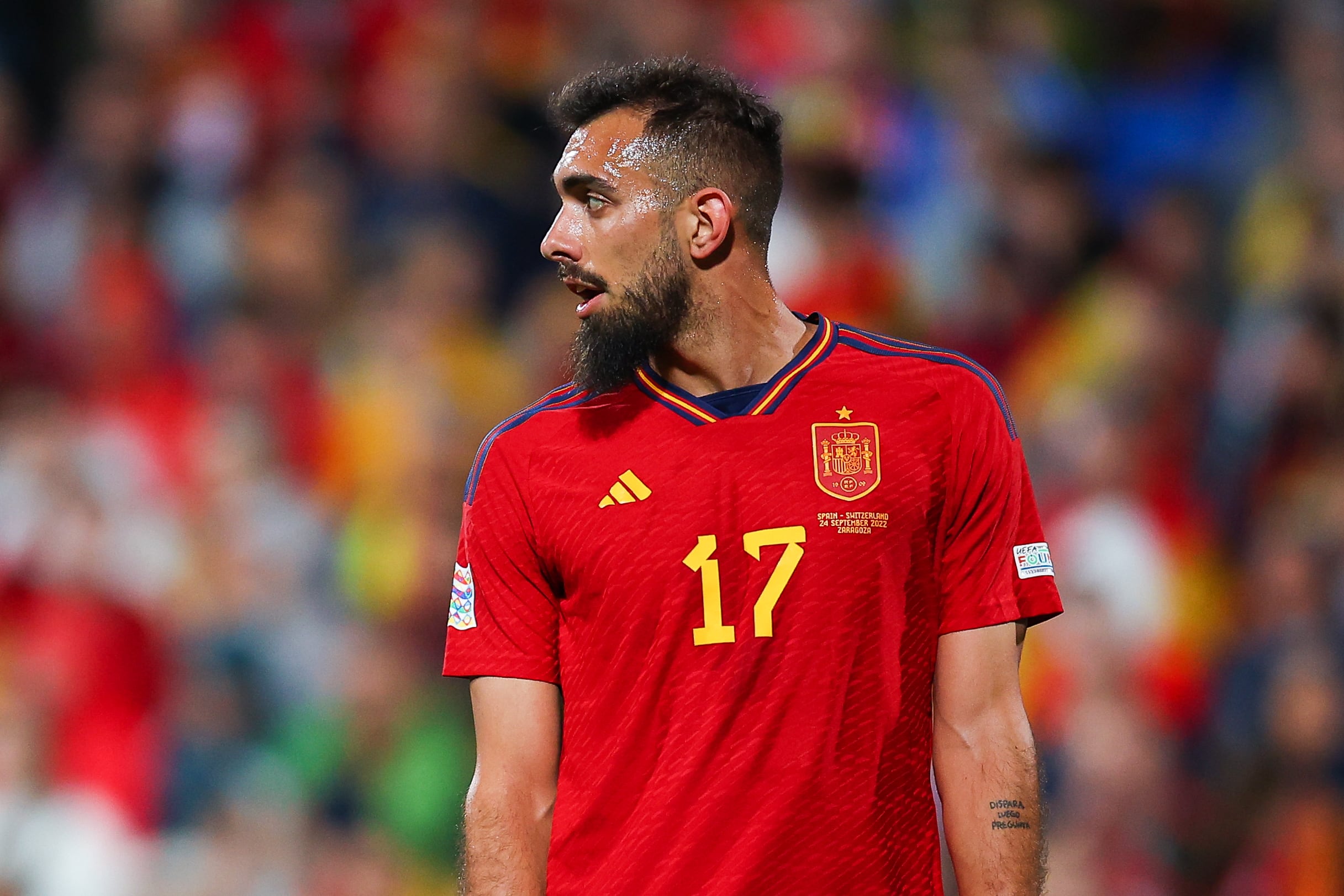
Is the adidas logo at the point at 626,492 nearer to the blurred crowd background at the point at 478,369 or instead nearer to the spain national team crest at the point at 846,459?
the spain national team crest at the point at 846,459

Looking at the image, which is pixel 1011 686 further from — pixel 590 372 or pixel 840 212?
pixel 840 212

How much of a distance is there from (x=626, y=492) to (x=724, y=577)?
0.23m

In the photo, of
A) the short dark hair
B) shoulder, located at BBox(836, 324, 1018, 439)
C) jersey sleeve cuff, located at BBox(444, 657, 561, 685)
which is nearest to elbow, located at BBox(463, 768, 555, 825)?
jersey sleeve cuff, located at BBox(444, 657, 561, 685)

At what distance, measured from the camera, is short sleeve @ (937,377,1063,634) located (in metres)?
2.97

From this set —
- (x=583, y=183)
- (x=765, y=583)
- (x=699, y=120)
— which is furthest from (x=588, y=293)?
(x=765, y=583)

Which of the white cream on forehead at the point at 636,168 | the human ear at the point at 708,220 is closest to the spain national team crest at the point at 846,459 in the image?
the human ear at the point at 708,220

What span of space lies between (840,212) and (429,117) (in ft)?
9.85

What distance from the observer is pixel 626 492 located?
3.02 meters

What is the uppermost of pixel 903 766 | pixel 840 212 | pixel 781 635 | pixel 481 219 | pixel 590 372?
pixel 481 219

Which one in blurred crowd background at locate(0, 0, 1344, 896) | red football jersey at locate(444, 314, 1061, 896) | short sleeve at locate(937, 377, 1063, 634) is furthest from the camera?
blurred crowd background at locate(0, 0, 1344, 896)

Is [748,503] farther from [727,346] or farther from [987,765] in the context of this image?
[987,765]

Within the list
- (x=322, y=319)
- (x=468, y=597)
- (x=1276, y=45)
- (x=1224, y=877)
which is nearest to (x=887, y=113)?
(x=1276, y=45)

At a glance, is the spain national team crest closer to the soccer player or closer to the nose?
the soccer player

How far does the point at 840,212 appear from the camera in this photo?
17.7ft
